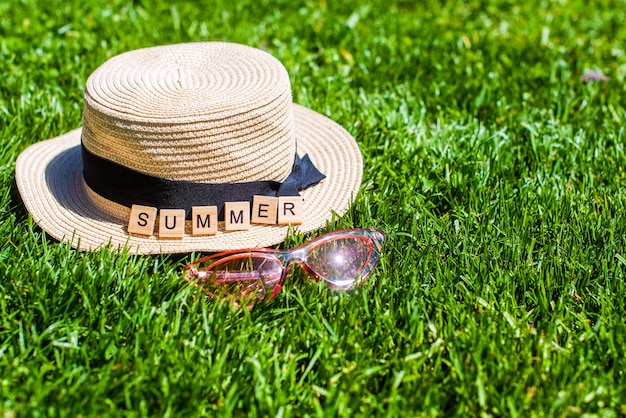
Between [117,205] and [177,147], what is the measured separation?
1.13 ft

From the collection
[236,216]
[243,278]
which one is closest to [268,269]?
[243,278]

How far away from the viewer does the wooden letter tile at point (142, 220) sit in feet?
8.52

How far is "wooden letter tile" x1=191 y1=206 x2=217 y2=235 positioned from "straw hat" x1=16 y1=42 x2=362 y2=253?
0.08 feet

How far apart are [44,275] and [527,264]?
5.55ft

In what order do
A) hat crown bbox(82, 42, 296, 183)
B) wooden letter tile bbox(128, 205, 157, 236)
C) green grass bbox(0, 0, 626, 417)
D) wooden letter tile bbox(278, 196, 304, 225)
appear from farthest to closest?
wooden letter tile bbox(278, 196, 304, 225) → wooden letter tile bbox(128, 205, 157, 236) → hat crown bbox(82, 42, 296, 183) → green grass bbox(0, 0, 626, 417)

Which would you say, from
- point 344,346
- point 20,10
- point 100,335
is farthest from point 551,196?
point 20,10

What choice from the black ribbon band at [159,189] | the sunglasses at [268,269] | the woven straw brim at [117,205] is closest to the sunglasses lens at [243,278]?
the sunglasses at [268,269]

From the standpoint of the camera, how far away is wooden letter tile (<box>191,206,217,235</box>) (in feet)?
8.53

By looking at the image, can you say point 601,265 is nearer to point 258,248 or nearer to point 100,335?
point 258,248

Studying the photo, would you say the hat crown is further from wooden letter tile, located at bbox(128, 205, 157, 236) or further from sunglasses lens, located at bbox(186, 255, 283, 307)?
sunglasses lens, located at bbox(186, 255, 283, 307)

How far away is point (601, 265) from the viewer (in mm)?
2711

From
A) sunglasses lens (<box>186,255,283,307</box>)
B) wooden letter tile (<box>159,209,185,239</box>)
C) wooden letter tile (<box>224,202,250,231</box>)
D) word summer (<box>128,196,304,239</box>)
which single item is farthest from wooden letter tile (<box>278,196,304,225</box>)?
wooden letter tile (<box>159,209,185,239</box>)

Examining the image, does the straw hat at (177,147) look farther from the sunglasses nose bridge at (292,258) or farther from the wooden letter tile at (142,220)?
the sunglasses nose bridge at (292,258)

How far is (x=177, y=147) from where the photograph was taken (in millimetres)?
2500
